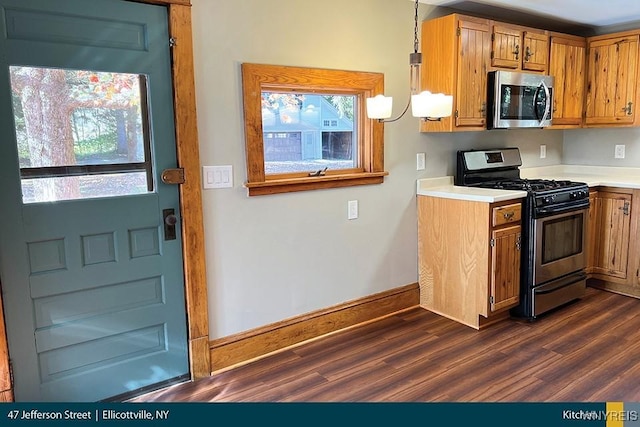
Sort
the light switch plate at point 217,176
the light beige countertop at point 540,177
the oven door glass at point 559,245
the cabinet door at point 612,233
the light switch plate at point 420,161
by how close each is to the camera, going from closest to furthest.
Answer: the light switch plate at point 217,176
the light beige countertop at point 540,177
the oven door glass at point 559,245
the light switch plate at point 420,161
the cabinet door at point 612,233

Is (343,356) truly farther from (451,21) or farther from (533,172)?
(533,172)

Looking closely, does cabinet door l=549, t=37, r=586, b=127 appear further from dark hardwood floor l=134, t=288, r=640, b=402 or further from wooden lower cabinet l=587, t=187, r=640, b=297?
dark hardwood floor l=134, t=288, r=640, b=402

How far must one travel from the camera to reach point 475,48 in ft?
10.9

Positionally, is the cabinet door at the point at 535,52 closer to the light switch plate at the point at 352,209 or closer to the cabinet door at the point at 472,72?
the cabinet door at the point at 472,72

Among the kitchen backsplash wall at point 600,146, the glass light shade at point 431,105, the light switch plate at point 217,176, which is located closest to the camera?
the light switch plate at point 217,176

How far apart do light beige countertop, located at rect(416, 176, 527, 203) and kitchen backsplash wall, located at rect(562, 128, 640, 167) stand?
1.79 metres

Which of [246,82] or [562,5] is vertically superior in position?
[562,5]

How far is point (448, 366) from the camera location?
2744 millimetres

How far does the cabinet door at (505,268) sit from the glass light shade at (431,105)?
91cm

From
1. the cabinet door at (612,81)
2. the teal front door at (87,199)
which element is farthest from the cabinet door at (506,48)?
the teal front door at (87,199)

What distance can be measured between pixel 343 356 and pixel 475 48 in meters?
2.29

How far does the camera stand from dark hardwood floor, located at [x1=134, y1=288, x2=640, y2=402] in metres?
2.44

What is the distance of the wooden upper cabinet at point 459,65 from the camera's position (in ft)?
10.6

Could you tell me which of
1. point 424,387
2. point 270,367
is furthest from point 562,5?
point 270,367
